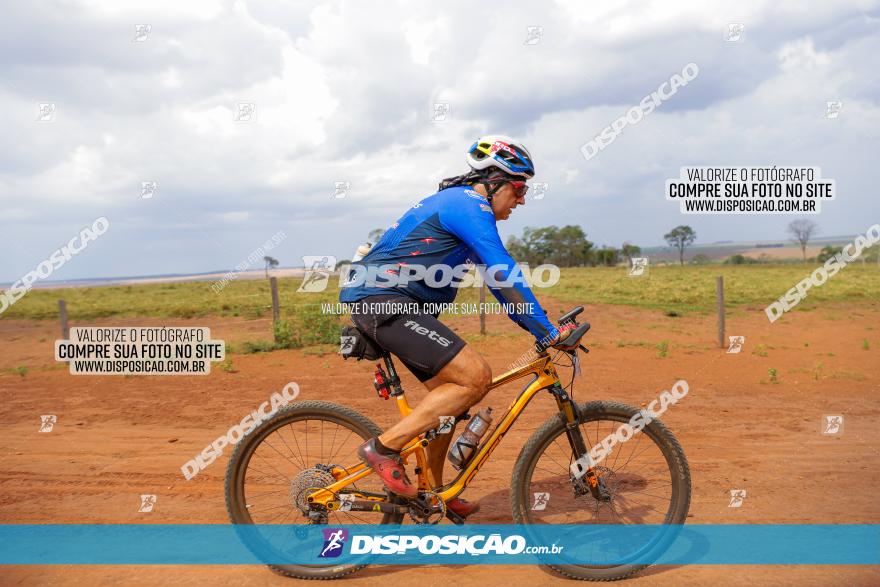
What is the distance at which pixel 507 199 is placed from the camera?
12.3 feet

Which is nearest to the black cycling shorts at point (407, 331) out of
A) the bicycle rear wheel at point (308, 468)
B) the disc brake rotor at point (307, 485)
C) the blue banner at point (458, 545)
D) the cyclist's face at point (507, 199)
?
the bicycle rear wheel at point (308, 468)

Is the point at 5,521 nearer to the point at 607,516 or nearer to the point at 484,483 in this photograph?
the point at 484,483

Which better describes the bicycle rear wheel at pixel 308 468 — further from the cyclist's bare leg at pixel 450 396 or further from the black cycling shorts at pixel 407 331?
the black cycling shorts at pixel 407 331

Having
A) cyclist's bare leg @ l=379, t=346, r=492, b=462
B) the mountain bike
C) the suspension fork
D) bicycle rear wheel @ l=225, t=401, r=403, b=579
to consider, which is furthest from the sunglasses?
bicycle rear wheel @ l=225, t=401, r=403, b=579

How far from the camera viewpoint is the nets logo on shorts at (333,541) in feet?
12.2

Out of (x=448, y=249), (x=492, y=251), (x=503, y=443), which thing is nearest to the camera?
(x=492, y=251)

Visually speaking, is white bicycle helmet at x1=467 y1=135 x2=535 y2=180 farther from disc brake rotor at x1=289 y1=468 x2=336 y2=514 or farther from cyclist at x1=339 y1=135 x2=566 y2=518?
disc brake rotor at x1=289 y1=468 x2=336 y2=514

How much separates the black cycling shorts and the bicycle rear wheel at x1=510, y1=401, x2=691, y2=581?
2.71 ft

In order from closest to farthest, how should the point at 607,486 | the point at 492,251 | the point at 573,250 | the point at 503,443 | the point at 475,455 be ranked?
the point at 492,251 < the point at 475,455 < the point at 607,486 < the point at 503,443 < the point at 573,250

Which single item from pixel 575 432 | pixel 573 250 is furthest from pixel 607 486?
pixel 573 250

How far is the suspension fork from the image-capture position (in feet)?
12.0

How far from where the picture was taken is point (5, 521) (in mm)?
4652

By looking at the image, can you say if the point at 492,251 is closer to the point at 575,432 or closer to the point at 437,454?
the point at 575,432

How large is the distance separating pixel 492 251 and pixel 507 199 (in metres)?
0.50
